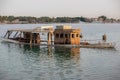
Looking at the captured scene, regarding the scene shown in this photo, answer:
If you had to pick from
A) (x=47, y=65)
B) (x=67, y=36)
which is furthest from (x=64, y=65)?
(x=67, y=36)

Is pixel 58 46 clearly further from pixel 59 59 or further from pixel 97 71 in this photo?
pixel 97 71

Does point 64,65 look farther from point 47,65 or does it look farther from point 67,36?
point 67,36

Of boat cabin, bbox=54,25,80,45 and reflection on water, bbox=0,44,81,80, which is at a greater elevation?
boat cabin, bbox=54,25,80,45

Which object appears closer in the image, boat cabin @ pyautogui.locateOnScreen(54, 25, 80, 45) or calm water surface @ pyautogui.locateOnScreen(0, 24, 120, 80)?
Answer: calm water surface @ pyautogui.locateOnScreen(0, 24, 120, 80)

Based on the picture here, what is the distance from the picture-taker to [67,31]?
247 feet

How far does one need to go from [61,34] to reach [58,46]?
2616 mm

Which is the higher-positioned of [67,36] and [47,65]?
[67,36]

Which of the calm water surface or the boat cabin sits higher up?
the boat cabin

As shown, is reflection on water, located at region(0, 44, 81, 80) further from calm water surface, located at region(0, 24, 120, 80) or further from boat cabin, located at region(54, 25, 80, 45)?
boat cabin, located at region(54, 25, 80, 45)

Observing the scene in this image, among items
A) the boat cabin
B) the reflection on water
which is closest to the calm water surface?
the reflection on water

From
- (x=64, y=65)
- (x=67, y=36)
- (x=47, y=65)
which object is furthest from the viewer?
(x=67, y=36)

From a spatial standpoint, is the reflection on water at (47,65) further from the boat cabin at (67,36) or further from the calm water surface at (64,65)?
the boat cabin at (67,36)

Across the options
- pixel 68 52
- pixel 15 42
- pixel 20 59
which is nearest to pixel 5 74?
pixel 20 59

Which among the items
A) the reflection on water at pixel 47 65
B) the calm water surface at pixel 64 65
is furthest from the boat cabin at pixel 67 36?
the calm water surface at pixel 64 65
